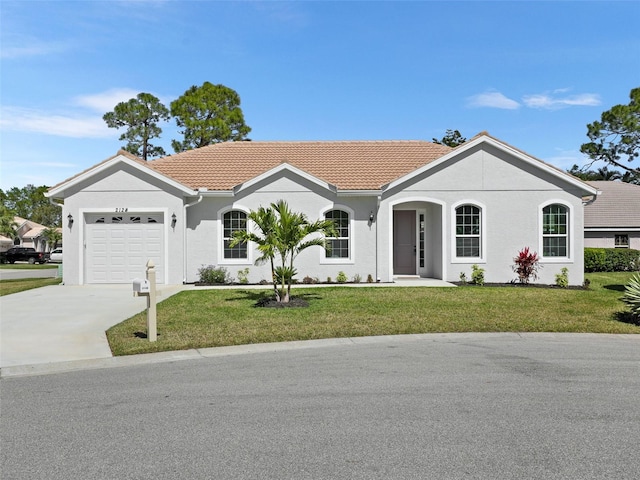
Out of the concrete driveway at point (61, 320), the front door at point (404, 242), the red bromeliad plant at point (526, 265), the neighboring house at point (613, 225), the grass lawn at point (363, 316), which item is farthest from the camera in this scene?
the neighboring house at point (613, 225)

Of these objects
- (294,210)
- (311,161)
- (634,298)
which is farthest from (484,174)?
(634,298)

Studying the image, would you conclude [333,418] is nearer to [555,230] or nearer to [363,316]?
[363,316]

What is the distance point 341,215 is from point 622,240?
64.7 feet

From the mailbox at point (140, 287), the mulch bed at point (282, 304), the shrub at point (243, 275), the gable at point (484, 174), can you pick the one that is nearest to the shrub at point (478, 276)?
the gable at point (484, 174)

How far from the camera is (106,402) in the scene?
582 cm

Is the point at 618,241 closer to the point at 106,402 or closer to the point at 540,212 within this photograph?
the point at 540,212

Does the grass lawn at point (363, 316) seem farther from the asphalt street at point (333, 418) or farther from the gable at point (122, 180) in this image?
the gable at point (122, 180)

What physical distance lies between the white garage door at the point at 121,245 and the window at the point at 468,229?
10417mm

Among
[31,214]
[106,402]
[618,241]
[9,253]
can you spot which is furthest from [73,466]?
[31,214]

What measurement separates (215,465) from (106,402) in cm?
227

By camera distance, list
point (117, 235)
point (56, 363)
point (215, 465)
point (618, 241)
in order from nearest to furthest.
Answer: point (215, 465), point (56, 363), point (117, 235), point (618, 241)

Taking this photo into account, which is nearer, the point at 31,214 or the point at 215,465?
the point at 215,465

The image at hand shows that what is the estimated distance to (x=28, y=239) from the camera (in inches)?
2726

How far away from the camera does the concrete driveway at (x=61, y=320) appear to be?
27.3 ft
